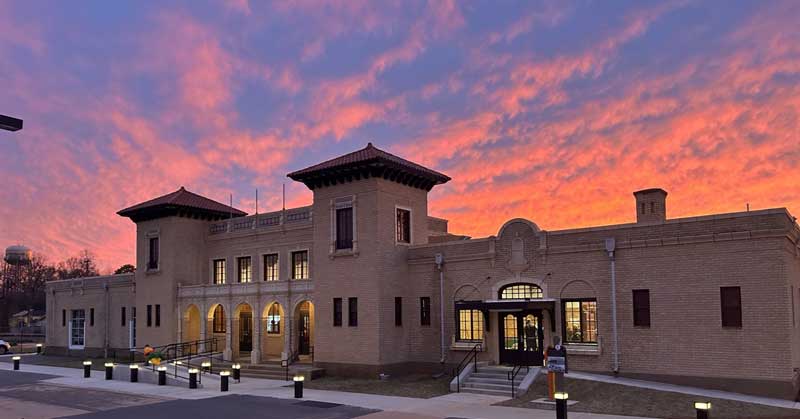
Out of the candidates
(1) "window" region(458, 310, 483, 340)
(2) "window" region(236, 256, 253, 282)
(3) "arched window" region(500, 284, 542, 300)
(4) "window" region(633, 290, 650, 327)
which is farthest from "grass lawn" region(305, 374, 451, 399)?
(2) "window" region(236, 256, 253, 282)

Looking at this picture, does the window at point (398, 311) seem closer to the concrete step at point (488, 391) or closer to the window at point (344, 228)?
the window at point (344, 228)

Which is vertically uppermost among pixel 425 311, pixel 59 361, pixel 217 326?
pixel 425 311

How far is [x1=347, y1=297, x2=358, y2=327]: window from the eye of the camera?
3008cm

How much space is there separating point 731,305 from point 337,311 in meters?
15.9

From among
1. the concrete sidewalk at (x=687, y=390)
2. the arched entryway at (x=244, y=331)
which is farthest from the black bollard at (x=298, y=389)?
the arched entryway at (x=244, y=331)

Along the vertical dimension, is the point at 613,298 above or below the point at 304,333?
above

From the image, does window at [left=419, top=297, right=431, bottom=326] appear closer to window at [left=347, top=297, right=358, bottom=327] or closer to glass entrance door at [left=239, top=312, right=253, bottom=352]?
window at [left=347, top=297, right=358, bottom=327]

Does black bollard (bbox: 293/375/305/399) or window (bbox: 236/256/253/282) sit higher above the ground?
window (bbox: 236/256/253/282)

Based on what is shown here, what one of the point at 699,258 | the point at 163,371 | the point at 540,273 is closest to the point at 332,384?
the point at 163,371

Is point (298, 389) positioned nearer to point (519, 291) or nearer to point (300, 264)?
point (519, 291)

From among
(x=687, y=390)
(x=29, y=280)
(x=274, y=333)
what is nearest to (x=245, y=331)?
(x=274, y=333)

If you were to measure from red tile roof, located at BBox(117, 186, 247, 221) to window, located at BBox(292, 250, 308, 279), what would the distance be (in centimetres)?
668

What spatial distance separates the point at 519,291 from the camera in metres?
27.5

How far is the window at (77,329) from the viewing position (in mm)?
47344
